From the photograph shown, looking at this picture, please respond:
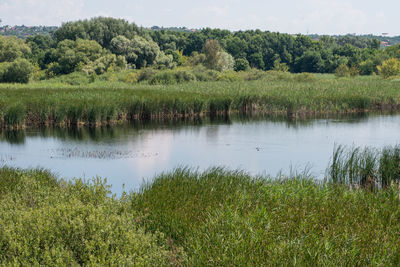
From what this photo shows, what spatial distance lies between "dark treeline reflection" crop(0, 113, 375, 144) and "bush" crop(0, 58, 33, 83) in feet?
68.6

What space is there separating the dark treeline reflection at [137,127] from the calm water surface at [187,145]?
4 centimetres

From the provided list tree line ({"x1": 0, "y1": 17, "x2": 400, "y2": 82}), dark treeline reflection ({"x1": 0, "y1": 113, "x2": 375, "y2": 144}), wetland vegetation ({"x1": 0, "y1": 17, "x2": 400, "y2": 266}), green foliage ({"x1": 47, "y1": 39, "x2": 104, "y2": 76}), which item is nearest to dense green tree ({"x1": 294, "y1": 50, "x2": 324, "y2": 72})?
Result: tree line ({"x1": 0, "y1": 17, "x2": 400, "y2": 82})

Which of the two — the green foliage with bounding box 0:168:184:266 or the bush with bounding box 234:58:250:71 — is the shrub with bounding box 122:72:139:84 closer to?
the bush with bounding box 234:58:250:71

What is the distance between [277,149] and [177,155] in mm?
3424

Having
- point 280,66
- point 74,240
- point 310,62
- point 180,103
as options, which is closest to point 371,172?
point 74,240

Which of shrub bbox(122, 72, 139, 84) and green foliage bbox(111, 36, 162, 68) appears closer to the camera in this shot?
shrub bbox(122, 72, 139, 84)

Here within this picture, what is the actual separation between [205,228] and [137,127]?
51.4 ft

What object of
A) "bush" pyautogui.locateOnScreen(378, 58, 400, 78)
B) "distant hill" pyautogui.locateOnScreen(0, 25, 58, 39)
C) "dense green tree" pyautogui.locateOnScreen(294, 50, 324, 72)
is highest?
"distant hill" pyautogui.locateOnScreen(0, 25, 58, 39)

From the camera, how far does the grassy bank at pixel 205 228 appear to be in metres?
5.01

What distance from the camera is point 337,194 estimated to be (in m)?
8.16

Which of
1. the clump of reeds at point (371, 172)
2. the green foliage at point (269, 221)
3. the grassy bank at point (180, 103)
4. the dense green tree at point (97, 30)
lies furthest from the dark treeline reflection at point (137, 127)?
the dense green tree at point (97, 30)

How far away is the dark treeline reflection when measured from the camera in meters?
19.0

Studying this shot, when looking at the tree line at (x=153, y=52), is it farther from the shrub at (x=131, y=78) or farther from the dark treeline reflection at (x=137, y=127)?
the dark treeline reflection at (x=137, y=127)

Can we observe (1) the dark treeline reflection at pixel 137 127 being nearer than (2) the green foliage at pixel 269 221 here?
No
